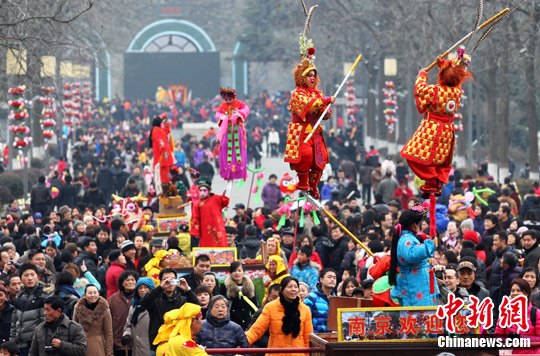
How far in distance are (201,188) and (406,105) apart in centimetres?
4010

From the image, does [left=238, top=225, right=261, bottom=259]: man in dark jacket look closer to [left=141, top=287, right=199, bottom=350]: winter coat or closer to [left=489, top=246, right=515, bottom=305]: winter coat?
[left=489, top=246, right=515, bottom=305]: winter coat

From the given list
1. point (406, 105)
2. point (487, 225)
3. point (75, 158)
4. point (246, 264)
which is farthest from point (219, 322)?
point (406, 105)

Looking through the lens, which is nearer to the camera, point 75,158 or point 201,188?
point 201,188

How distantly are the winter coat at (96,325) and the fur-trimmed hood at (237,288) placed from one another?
Result: 1630mm

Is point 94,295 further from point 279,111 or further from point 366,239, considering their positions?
point 279,111

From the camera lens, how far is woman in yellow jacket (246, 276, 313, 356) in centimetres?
1552

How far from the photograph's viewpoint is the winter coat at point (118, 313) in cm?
1745

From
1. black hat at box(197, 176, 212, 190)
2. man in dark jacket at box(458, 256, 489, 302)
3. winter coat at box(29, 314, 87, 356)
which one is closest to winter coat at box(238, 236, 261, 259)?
black hat at box(197, 176, 212, 190)

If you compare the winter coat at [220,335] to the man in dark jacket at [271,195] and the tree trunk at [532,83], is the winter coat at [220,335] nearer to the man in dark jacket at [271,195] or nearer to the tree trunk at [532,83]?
the man in dark jacket at [271,195]

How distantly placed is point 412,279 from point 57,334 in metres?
3.45

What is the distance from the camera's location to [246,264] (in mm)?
20562

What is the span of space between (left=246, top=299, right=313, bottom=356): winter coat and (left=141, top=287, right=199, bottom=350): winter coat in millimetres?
1222

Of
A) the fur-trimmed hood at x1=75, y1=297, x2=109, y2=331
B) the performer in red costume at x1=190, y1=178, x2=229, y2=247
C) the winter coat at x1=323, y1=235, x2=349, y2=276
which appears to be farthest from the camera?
the performer in red costume at x1=190, y1=178, x2=229, y2=247

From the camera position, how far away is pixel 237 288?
17969 mm
